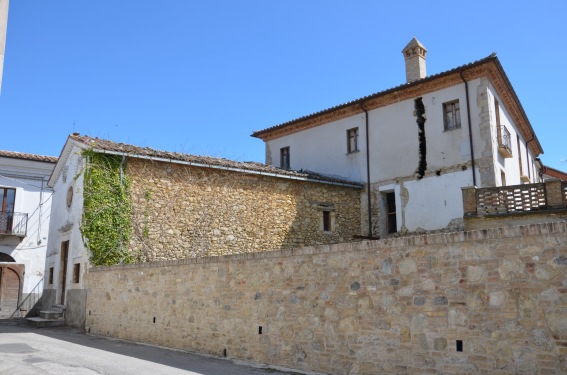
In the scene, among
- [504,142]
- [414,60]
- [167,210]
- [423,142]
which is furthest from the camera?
[414,60]

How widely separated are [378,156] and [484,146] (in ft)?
14.6

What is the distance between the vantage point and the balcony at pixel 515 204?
14.8 metres

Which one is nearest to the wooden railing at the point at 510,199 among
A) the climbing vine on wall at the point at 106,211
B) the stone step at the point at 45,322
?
the climbing vine on wall at the point at 106,211

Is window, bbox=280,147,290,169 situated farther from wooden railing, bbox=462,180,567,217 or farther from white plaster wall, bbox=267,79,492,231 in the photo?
wooden railing, bbox=462,180,567,217

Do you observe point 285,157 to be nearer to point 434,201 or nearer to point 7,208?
point 434,201

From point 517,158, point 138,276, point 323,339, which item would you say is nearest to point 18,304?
point 138,276

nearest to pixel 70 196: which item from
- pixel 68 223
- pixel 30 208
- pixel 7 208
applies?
pixel 68 223

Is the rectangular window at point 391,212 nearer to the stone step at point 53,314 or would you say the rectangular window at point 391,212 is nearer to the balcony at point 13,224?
the stone step at point 53,314

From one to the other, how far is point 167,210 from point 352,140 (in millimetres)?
9245

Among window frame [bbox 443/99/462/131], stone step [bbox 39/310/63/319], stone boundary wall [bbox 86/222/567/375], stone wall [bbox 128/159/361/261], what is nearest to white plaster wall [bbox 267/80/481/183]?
window frame [bbox 443/99/462/131]

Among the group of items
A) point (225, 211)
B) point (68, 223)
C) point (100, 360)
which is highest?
point (225, 211)

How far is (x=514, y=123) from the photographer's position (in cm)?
2139

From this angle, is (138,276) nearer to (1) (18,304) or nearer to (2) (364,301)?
(2) (364,301)

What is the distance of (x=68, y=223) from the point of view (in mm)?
16875
